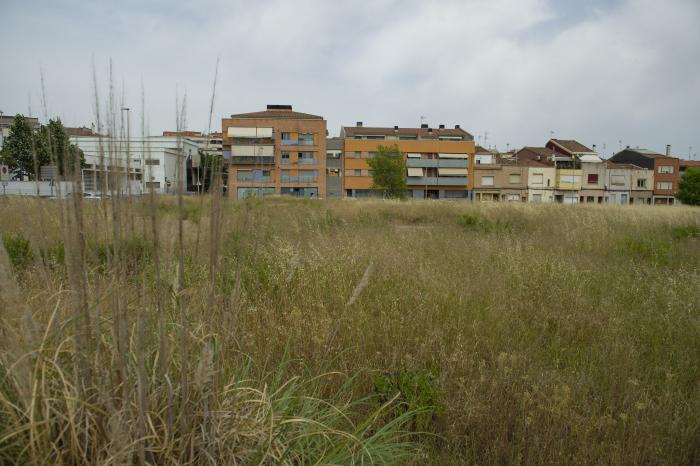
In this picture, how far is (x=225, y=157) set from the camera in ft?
5.68

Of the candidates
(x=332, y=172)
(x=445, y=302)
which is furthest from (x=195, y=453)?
(x=332, y=172)

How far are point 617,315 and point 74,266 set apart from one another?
4147 mm

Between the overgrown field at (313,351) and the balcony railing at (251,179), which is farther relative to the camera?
the balcony railing at (251,179)

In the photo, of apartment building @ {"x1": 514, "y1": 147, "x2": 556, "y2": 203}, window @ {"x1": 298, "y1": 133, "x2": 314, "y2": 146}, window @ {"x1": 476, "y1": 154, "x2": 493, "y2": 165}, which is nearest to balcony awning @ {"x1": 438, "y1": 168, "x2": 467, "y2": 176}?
window @ {"x1": 476, "y1": 154, "x2": 493, "y2": 165}

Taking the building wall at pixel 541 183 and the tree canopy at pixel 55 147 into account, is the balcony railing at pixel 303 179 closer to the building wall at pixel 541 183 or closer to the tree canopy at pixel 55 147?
the building wall at pixel 541 183

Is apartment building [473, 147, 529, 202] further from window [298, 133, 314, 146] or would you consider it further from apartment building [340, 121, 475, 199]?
window [298, 133, 314, 146]

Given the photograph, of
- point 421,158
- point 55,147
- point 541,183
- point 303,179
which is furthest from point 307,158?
point 55,147

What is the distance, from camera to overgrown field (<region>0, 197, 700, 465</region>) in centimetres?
141

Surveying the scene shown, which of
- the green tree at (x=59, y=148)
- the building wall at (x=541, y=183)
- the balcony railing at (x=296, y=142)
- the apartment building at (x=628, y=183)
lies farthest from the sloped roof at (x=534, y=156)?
the green tree at (x=59, y=148)

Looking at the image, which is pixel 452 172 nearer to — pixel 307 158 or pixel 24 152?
pixel 307 158

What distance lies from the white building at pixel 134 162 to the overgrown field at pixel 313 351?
3.2 inches

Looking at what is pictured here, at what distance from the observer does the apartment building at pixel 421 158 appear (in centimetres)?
6281

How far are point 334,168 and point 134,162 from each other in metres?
64.0

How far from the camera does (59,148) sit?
173 cm
